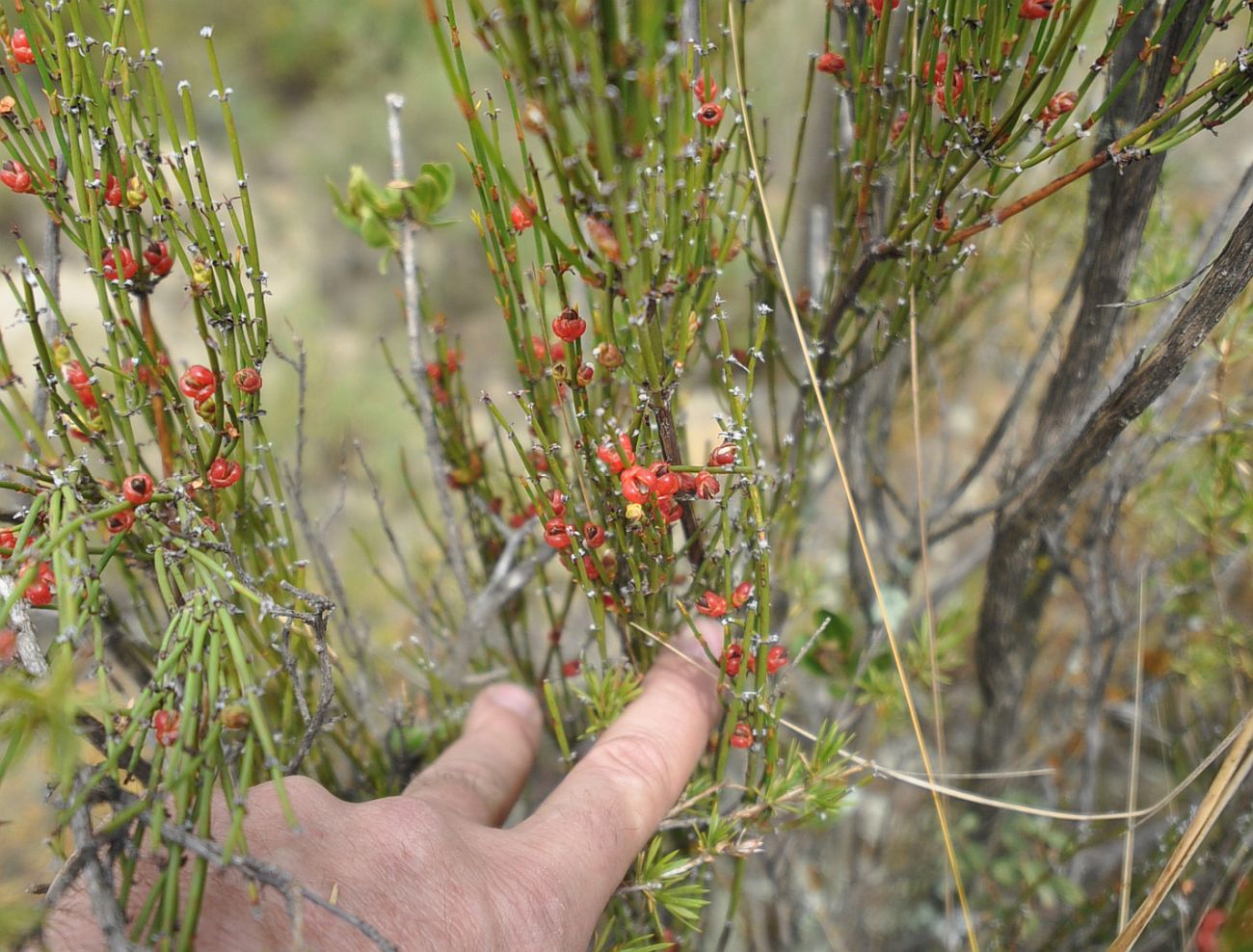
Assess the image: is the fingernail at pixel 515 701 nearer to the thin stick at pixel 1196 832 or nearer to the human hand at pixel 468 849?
the human hand at pixel 468 849

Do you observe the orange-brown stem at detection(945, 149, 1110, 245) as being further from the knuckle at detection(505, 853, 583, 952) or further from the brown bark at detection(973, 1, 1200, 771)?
the knuckle at detection(505, 853, 583, 952)

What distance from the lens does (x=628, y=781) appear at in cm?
102

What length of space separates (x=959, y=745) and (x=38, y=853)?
8.49 ft

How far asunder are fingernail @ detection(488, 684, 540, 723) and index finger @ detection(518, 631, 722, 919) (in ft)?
0.83

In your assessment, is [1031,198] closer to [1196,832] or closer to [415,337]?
[1196,832]

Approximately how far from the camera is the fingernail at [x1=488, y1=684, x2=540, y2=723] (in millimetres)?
1307

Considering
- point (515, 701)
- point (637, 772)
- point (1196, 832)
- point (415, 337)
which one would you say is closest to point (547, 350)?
point (415, 337)

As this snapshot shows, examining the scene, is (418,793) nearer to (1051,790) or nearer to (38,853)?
(1051,790)

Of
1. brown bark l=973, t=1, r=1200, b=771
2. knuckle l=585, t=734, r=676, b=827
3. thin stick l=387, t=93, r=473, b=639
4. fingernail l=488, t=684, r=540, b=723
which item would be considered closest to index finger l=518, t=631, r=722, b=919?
knuckle l=585, t=734, r=676, b=827

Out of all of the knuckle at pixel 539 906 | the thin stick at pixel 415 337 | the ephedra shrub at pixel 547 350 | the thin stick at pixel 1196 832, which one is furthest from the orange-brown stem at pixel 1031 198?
the knuckle at pixel 539 906

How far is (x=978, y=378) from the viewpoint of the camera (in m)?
3.28

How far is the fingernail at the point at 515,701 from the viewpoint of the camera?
131cm

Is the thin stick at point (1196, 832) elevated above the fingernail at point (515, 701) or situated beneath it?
elevated above

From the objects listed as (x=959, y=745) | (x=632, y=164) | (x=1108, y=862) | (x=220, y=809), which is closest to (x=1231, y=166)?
(x=959, y=745)
